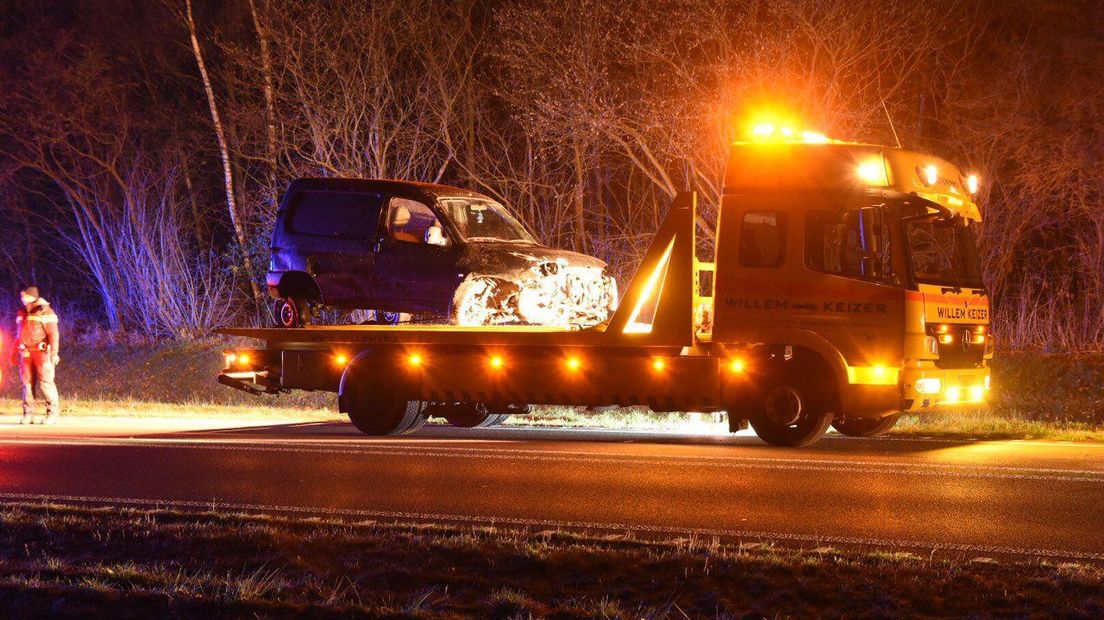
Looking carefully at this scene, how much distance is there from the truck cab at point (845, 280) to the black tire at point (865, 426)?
5.29 feet

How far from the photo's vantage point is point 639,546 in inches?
337

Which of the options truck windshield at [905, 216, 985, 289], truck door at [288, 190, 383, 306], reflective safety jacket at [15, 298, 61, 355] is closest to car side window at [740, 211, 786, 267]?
truck windshield at [905, 216, 985, 289]

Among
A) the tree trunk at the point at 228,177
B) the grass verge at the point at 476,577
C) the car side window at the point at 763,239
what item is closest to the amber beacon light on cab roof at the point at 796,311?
the car side window at the point at 763,239

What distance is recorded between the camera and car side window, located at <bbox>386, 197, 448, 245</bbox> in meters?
15.8

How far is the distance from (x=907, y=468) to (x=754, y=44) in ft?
31.2

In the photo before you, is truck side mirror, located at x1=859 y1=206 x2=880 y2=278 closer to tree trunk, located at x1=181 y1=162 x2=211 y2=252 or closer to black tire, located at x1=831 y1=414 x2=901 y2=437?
black tire, located at x1=831 y1=414 x2=901 y2=437

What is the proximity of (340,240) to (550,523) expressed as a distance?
23.5ft

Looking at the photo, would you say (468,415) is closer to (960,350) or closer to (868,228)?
(868,228)

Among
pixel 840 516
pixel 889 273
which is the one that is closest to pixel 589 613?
pixel 840 516

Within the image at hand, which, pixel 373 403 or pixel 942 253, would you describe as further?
pixel 373 403

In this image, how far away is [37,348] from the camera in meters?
18.8

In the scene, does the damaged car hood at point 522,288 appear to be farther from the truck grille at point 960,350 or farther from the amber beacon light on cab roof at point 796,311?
the truck grille at point 960,350

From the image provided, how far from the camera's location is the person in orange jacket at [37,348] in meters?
18.9

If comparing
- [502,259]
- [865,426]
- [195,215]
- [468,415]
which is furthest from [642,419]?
[195,215]
